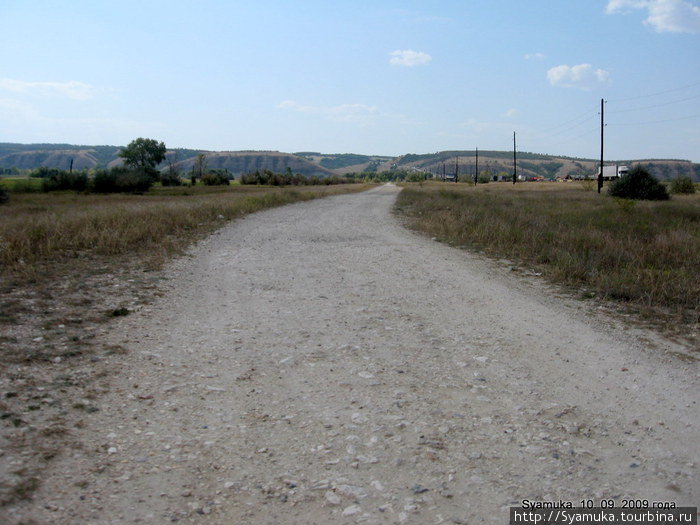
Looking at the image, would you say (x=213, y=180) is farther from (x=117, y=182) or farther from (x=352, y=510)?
(x=352, y=510)

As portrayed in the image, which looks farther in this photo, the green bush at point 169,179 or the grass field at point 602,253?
the green bush at point 169,179

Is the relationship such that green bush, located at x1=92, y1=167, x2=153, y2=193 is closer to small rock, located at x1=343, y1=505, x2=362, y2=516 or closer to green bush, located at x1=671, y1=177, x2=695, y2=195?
green bush, located at x1=671, y1=177, x2=695, y2=195

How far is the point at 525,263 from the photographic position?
34.8 ft

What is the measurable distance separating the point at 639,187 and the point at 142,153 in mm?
99207

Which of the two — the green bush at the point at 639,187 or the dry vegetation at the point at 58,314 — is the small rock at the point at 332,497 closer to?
the dry vegetation at the point at 58,314

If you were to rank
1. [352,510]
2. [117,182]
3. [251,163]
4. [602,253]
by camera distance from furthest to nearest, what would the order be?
[251,163], [117,182], [602,253], [352,510]

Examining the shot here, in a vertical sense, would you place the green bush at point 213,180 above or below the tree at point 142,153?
below

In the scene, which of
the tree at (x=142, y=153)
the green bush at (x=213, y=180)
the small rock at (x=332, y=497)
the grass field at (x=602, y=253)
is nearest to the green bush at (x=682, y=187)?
the grass field at (x=602, y=253)

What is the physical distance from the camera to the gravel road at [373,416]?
2.91 m

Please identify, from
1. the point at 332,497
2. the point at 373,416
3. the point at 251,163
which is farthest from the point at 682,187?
the point at 251,163

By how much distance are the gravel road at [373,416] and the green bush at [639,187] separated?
36539 millimetres

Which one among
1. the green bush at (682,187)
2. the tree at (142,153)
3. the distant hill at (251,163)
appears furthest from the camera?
the distant hill at (251,163)

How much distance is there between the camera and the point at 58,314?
6160 millimetres

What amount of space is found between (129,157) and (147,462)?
11605 centimetres
